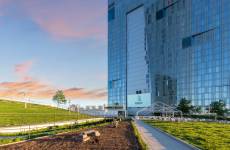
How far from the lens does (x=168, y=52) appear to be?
447ft

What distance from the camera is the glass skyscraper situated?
113250 mm

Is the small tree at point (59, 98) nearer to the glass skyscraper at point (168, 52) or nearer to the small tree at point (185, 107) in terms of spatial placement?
the glass skyscraper at point (168, 52)

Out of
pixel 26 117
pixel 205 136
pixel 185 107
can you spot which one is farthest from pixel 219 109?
pixel 205 136

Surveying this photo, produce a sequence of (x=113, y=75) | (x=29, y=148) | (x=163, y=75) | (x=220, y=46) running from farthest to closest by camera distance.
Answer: (x=113, y=75) → (x=163, y=75) → (x=220, y=46) → (x=29, y=148)

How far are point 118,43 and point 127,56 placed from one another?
1321 centimetres

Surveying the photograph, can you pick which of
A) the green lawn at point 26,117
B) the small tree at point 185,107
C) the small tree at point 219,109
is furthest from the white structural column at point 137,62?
the green lawn at point 26,117

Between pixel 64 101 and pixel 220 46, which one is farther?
pixel 64 101

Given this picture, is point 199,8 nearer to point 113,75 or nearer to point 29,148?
point 113,75

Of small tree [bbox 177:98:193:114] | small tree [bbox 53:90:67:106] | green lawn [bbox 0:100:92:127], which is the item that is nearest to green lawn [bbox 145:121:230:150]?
green lawn [bbox 0:100:92:127]

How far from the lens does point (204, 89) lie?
116 m

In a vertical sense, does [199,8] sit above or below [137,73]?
above

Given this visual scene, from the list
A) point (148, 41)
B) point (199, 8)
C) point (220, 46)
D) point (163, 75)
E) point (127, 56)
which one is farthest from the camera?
point (127, 56)

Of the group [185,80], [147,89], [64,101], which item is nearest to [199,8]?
[185,80]

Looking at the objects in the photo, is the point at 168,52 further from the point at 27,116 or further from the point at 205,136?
the point at 205,136
